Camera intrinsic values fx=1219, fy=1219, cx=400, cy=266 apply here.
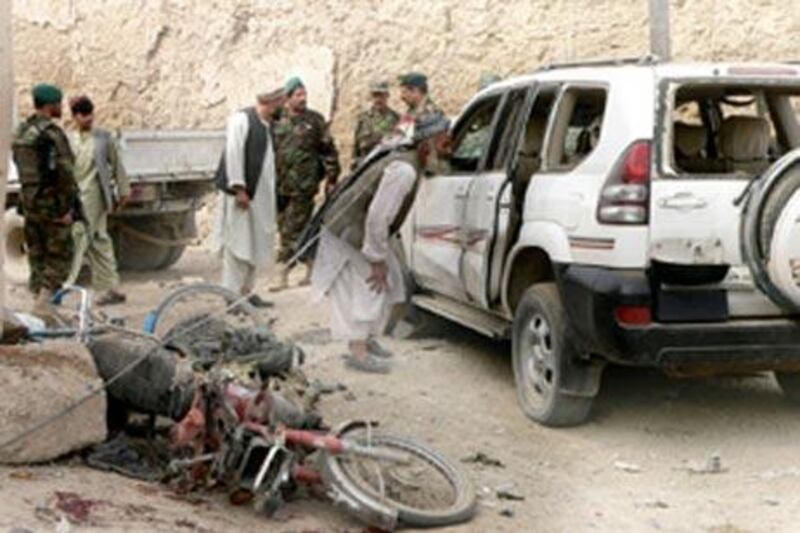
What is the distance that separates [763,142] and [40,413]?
392 cm

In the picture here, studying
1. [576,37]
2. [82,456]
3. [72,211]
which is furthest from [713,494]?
[576,37]

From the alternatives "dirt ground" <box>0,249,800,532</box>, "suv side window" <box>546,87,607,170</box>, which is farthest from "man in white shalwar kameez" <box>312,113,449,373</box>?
"suv side window" <box>546,87,607,170</box>

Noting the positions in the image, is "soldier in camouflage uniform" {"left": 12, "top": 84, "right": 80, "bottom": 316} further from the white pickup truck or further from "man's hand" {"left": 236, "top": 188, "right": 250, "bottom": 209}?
the white pickup truck

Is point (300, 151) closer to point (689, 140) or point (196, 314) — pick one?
→ point (196, 314)

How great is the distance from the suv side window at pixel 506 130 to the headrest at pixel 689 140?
0.86 m

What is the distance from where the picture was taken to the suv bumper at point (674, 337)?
18.0 feet

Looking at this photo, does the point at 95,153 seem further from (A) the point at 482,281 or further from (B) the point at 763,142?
(B) the point at 763,142

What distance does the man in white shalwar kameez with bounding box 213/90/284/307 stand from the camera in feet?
30.0

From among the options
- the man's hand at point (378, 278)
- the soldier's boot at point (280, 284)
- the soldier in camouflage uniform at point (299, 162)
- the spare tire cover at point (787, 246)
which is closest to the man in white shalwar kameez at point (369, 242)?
the man's hand at point (378, 278)

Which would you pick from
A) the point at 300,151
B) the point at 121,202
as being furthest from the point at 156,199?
the point at 300,151

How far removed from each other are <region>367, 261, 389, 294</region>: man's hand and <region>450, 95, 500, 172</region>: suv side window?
0.80 metres

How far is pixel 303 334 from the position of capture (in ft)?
27.9

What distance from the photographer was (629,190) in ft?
18.0

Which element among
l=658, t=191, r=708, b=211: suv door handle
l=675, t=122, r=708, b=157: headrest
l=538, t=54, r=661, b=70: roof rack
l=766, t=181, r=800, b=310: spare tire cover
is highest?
l=538, t=54, r=661, b=70: roof rack
